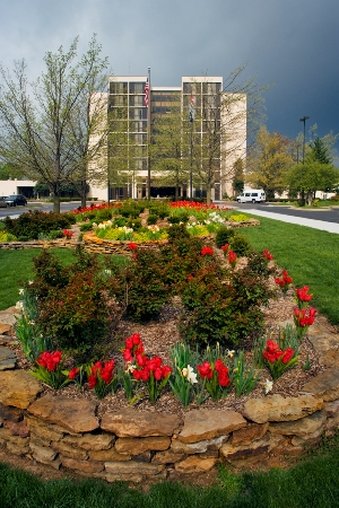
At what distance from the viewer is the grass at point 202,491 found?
99.9 inches

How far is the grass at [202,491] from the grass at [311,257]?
101 inches

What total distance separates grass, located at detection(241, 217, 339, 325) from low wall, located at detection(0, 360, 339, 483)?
2.25 metres

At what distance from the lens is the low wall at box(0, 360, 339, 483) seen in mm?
2895

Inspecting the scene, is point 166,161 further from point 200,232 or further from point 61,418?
point 61,418

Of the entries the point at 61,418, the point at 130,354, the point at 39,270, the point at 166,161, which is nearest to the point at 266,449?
the point at 130,354

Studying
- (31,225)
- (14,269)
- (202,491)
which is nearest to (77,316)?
(202,491)

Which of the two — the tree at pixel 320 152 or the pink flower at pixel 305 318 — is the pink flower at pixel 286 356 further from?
the tree at pixel 320 152

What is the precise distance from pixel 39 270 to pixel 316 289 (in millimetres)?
4041

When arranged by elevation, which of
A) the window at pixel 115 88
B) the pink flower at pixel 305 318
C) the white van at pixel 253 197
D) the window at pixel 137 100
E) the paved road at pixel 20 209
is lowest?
the pink flower at pixel 305 318

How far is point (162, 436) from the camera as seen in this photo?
9.47 ft

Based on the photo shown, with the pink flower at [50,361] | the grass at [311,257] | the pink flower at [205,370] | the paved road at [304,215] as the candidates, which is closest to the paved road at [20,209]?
the paved road at [304,215]

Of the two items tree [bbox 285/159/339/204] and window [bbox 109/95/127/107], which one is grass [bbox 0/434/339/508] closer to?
window [bbox 109/95/127/107]

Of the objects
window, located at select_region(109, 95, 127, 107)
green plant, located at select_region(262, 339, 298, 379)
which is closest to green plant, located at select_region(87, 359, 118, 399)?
green plant, located at select_region(262, 339, 298, 379)

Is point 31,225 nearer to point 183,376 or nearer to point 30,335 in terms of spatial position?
point 30,335
